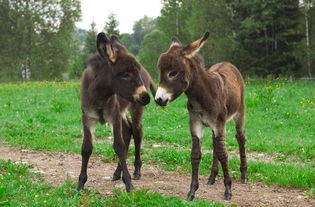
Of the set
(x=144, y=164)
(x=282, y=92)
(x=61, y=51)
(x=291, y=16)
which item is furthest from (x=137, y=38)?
(x=144, y=164)

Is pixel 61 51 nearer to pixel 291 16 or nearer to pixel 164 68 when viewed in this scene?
pixel 291 16

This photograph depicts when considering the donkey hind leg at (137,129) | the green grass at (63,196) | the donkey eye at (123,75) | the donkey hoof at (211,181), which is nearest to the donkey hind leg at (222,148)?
the green grass at (63,196)

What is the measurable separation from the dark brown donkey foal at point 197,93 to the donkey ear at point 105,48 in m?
0.65

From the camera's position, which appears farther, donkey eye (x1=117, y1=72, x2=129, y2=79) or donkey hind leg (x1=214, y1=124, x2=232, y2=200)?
donkey hind leg (x1=214, y1=124, x2=232, y2=200)

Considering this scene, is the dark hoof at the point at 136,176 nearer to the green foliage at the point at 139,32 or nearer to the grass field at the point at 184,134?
the grass field at the point at 184,134

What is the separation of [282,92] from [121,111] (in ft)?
37.8

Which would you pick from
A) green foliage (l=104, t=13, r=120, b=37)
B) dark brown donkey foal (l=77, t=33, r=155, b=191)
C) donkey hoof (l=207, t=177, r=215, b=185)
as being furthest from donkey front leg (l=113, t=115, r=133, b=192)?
green foliage (l=104, t=13, r=120, b=37)

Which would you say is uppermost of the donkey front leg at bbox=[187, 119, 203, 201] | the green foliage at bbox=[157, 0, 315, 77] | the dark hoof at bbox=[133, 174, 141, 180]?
the green foliage at bbox=[157, 0, 315, 77]

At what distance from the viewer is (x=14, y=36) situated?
44.6m

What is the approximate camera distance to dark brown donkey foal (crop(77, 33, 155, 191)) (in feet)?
19.5

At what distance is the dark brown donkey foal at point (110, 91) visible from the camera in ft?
19.5

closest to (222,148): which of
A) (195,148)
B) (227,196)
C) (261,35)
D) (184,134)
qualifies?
(195,148)

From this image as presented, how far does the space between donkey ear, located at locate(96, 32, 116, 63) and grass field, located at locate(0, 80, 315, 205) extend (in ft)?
5.70

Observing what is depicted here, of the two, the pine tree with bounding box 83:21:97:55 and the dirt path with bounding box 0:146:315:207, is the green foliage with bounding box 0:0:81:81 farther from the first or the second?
the dirt path with bounding box 0:146:315:207
